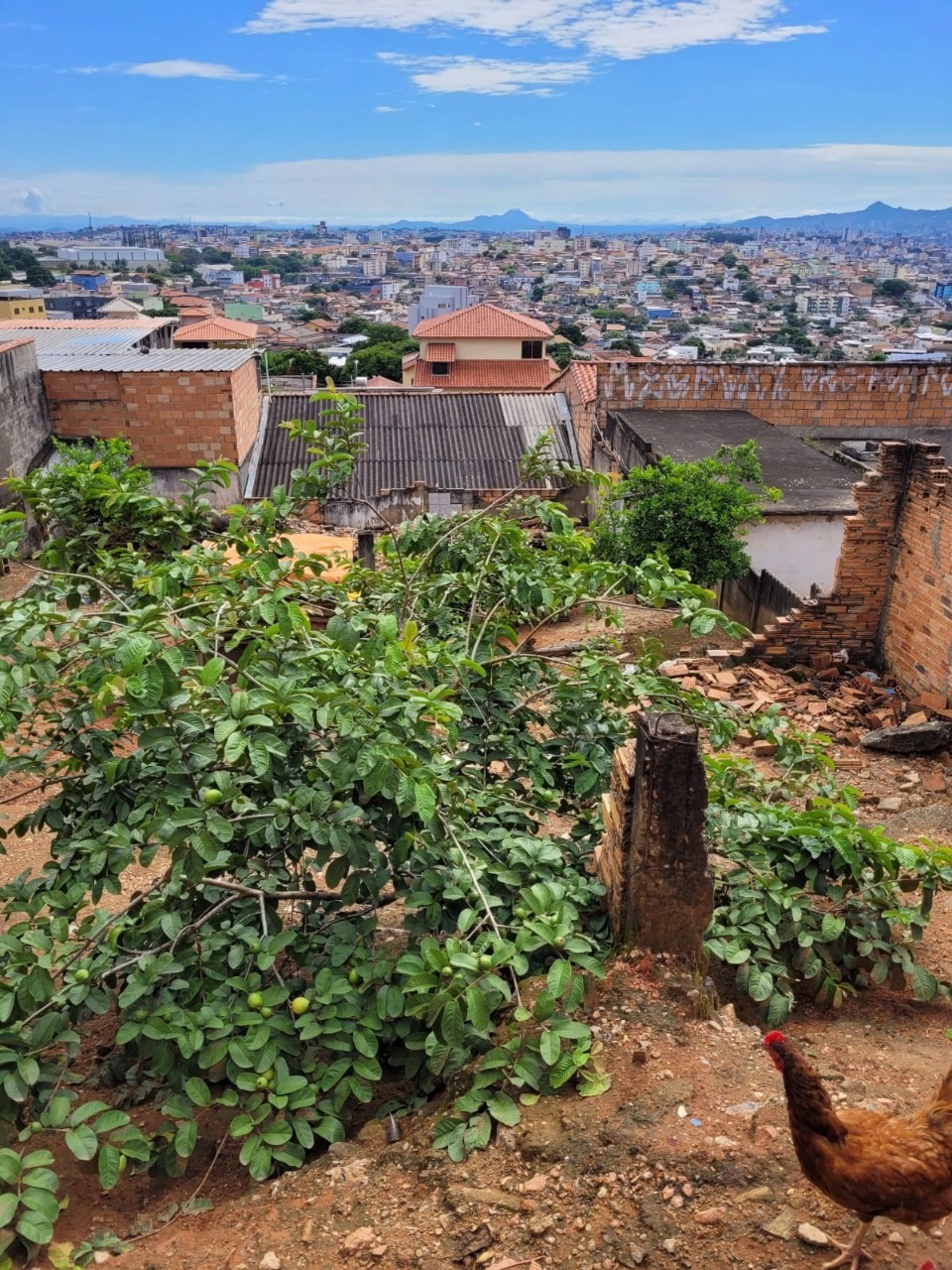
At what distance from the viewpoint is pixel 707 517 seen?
35.9 feet

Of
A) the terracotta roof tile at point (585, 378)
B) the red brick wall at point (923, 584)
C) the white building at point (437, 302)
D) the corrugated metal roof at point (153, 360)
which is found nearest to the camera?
the red brick wall at point (923, 584)

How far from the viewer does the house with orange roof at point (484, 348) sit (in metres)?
34.1

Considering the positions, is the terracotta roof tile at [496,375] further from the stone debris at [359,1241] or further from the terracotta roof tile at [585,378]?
the stone debris at [359,1241]

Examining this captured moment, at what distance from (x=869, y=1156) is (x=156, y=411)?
15745 millimetres

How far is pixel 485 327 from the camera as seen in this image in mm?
34375

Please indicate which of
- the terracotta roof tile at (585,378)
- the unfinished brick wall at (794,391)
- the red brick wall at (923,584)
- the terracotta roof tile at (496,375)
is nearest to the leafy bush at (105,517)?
the red brick wall at (923,584)

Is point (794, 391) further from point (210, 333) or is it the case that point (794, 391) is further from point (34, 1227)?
point (210, 333)

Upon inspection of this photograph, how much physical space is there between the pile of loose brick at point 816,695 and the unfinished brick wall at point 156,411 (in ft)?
31.9

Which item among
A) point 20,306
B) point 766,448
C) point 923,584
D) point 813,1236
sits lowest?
point 813,1236

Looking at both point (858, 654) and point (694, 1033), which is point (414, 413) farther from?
point (694, 1033)

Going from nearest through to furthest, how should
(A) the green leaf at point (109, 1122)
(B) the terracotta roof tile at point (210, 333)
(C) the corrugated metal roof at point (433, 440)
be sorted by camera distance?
(A) the green leaf at point (109, 1122) → (C) the corrugated metal roof at point (433, 440) → (B) the terracotta roof tile at point (210, 333)

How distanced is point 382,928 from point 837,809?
91.3 inches

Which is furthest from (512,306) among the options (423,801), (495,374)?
(423,801)

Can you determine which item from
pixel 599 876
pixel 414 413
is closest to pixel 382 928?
pixel 599 876
